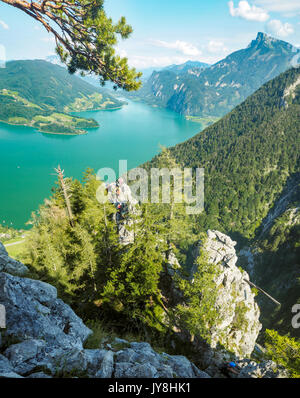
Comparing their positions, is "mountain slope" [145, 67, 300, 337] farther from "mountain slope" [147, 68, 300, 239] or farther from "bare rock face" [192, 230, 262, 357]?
"bare rock face" [192, 230, 262, 357]

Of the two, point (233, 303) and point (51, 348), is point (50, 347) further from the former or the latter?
point (233, 303)

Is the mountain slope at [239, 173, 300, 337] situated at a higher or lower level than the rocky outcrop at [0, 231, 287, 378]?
lower

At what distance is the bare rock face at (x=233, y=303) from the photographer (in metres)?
24.2

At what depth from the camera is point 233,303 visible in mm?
27062

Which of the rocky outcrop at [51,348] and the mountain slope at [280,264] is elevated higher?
the rocky outcrop at [51,348]

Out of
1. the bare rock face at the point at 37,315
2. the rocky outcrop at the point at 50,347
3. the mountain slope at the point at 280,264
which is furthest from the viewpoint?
the mountain slope at the point at 280,264

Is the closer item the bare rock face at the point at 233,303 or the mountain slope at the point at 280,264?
the bare rock face at the point at 233,303

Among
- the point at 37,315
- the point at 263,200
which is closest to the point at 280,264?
the point at 263,200

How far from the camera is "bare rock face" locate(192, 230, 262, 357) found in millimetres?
24188

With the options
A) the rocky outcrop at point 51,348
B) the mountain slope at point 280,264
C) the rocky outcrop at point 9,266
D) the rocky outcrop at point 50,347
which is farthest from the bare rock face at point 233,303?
the mountain slope at point 280,264

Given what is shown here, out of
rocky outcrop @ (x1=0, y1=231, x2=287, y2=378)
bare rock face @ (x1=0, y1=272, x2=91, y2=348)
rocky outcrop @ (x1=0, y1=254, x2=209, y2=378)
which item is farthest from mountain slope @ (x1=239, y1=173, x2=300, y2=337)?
bare rock face @ (x1=0, y1=272, x2=91, y2=348)

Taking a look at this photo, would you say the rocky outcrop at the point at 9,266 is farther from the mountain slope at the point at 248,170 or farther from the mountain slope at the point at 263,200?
the mountain slope at the point at 248,170

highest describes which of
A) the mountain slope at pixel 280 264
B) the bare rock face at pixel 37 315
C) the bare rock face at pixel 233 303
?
the bare rock face at pixel 37 315
